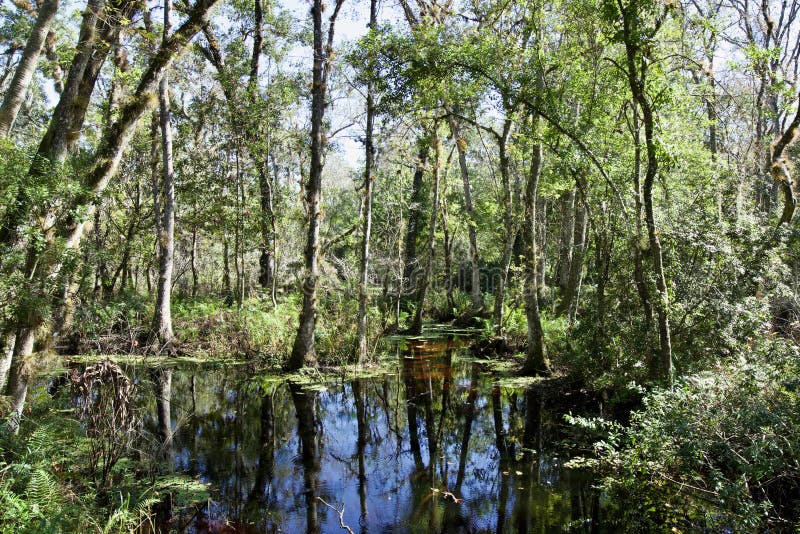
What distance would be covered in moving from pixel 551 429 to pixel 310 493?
4594mm

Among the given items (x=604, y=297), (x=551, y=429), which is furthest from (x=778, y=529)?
(x=604, y=297)

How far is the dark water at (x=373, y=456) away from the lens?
5.66 m

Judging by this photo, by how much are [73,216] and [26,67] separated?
2114 millimetres

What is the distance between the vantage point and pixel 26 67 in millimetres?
6180

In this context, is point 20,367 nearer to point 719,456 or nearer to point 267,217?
point 719,456

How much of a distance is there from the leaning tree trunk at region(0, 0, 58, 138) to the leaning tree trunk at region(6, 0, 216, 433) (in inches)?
40.8

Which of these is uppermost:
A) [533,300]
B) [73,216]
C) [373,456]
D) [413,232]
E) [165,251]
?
[413,232]

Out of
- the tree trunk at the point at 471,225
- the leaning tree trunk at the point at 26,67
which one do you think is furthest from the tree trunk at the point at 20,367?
the tree trunk at the point at 471,225

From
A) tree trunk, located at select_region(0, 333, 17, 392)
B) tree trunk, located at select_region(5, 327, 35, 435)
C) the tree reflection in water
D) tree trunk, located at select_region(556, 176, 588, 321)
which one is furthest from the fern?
tree trunk, located at select_region(556, 176, 588, 321)

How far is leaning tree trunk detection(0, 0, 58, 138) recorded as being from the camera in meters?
6.12

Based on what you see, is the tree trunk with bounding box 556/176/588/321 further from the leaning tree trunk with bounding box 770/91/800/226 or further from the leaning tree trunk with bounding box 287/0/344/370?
the leaning tree trunk with bounding box 287/0/344/370

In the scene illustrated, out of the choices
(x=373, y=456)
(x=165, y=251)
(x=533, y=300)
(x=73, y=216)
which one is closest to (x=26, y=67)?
(x=73, y=216)

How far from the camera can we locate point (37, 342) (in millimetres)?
6301

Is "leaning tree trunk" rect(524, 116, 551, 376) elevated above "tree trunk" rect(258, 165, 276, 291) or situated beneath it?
situated beneath
